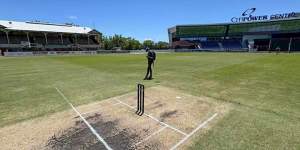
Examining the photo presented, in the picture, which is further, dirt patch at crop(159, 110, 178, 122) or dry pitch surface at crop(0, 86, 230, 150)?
dirt patch at crop(159, 110, 178, 122)

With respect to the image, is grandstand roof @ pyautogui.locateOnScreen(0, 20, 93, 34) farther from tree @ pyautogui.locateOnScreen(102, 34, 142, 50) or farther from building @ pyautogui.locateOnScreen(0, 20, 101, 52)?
tree @ pyautogui.locateOnScreen(102, 34, 142, 50)

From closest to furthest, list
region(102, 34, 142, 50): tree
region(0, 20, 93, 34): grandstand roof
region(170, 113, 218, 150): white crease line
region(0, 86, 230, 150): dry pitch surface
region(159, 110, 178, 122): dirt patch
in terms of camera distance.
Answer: region(170, 113, 218, 150): white crease line
region(0, 86, 230, 150): dry pitch surface
region(159, 110, 178, 122): dirt patch
region(0, 20, 93, 34): grandstand roof
region(102, 34, 142, 50): tree

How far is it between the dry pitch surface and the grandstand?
64.9 m

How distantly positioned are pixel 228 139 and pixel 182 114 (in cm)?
190

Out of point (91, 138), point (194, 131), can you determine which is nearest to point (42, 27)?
point (91, 138)

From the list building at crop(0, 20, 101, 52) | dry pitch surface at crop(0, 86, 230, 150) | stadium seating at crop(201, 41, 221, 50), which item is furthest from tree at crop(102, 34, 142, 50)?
dry pitch surface at crop(0, 86, 230, 150)

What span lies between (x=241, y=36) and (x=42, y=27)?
268 feet

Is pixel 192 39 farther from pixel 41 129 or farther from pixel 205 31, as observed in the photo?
pixel 41 129

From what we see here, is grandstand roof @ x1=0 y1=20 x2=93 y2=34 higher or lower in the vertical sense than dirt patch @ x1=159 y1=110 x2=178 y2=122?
higher

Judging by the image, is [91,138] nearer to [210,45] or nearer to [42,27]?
[42,27]

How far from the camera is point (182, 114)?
6.38 meters

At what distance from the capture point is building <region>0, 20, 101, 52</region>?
6779 cm

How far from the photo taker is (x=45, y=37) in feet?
244

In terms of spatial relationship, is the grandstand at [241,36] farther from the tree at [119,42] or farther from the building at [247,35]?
the tree at [119,42]
